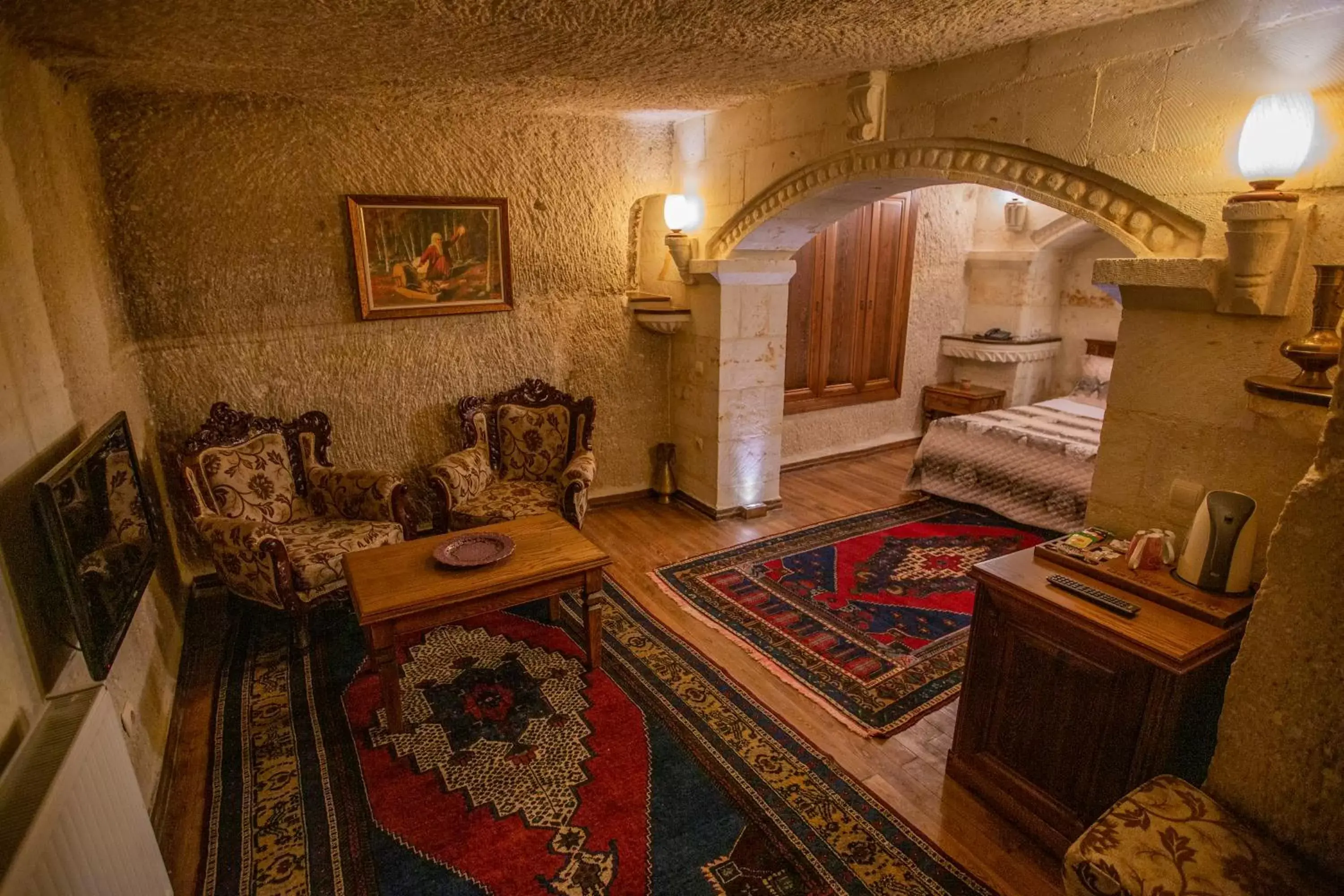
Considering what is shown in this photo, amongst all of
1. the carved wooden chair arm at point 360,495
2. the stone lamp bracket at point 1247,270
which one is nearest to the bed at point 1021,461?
the stone lamp bracket at point 1247,270

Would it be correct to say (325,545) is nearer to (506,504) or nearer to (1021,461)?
(506,504)

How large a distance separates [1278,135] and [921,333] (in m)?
4.49

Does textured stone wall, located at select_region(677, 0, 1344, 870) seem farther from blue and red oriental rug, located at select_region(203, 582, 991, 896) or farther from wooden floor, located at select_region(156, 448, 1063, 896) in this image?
blue and red oriental rug, located at select_region(203, 582, 991, 896)

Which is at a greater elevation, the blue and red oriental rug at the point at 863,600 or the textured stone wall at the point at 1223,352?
the textured stone wall at the point at 1223,352

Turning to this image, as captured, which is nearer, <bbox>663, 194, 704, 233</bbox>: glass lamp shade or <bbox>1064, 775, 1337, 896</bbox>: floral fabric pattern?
<bbox>1064, 775, 1337, 896</bbox>: floral fabric pattern

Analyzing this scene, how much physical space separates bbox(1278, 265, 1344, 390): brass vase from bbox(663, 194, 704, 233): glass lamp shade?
10.2 ft

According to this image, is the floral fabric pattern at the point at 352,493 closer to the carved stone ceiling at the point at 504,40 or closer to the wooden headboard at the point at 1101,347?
the carved stone ceiling at the point at 504,40

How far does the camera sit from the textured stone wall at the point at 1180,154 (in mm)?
1811

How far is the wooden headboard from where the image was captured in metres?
5.74

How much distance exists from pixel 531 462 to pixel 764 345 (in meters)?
1.66

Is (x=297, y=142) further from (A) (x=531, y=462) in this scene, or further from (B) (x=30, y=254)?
(A) (x=531, y=462)

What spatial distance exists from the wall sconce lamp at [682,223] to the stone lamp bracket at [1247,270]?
259cm

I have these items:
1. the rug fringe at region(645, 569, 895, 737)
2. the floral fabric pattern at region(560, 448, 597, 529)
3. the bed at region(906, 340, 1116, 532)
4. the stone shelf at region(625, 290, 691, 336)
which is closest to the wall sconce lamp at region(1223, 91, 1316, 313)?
the rug fringe at region(645, 569, 895, 737)

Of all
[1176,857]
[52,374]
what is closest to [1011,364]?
[1176,857]
